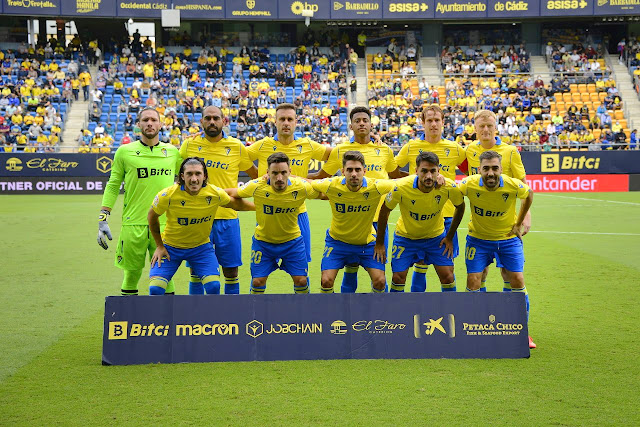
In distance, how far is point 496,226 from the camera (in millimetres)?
7543

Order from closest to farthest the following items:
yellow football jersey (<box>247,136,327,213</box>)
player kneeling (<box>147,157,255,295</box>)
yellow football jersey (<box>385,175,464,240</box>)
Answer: player kneeling (<box>147,157,255,295</box>), yellow football jersey (<box>385,175,464,240</box>), yellow football jersey (<box>247,136,327,213</box>)

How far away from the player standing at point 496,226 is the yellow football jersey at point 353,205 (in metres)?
0.86

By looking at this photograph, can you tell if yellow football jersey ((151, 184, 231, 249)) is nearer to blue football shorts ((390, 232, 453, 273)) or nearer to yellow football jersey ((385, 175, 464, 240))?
yellow football jersey ((385, 175, 464, 240))

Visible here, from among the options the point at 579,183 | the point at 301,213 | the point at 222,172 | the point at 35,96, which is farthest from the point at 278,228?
the point at 35,96

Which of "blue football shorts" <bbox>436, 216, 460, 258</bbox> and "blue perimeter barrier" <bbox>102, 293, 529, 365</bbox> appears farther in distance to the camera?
"blue football shorts" <bbox>436, 216, 460, 258</bbox>

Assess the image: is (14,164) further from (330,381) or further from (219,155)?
(330,381)

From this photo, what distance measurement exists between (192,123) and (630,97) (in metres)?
21.9

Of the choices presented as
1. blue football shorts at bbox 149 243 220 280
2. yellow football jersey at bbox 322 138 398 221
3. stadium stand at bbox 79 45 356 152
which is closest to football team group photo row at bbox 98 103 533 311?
blue football shorts at bbox 149 243 220 280

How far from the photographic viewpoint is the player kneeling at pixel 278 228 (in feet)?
24.6

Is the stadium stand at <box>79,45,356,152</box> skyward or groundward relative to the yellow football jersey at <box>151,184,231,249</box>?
skyward

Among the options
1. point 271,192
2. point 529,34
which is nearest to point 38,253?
point 271,192

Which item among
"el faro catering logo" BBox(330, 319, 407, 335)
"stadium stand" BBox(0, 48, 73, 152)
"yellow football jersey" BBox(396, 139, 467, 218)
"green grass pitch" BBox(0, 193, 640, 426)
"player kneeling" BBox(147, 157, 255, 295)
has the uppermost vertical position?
"stadium stand" BBox(0, 48, 73, 152)

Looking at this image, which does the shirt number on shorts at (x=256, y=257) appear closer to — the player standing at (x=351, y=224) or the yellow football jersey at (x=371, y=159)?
the player standing at (x=351, y=224)

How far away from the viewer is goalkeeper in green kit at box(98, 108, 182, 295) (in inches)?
303
